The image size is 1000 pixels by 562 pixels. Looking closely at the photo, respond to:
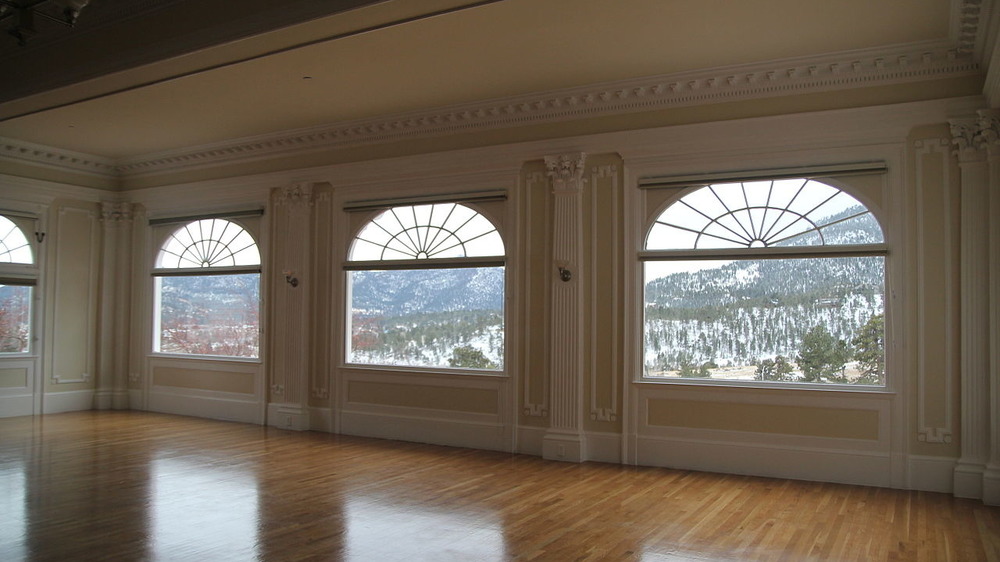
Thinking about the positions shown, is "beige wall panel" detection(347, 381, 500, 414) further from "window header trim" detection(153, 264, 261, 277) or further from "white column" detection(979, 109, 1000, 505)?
"white column" detection(979, 109, 1000, 505)

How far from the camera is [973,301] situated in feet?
17.6

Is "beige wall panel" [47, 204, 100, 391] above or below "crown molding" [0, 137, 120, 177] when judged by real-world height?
below

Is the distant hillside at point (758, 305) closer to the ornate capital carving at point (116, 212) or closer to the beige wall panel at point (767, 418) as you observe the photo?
the beige wall panel at point (767, 418)

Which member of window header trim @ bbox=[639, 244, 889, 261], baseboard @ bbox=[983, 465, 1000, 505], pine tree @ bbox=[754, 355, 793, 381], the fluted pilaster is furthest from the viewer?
pine tree @ bbox=[754, 355, 793, 381]

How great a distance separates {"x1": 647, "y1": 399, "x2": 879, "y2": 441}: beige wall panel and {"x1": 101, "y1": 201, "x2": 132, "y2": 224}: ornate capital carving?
753cm

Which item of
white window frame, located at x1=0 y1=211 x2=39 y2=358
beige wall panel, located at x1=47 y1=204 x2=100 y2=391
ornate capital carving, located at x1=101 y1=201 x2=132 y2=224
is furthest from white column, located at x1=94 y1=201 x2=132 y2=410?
white window frame, located at x1=0 y1=211 x2=39 y2=358

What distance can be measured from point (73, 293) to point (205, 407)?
244 centimetres

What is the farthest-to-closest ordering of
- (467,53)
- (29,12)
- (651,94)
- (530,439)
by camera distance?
1. (530,439)
2. (651,94)
3. (467,53)
4. (29,12)

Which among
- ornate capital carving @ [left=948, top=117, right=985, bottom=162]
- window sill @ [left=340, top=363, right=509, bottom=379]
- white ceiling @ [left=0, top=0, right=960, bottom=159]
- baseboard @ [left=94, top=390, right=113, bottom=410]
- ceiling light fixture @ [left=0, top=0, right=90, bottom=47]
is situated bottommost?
baseboard @ [left=94, top=390, right=113, bottom=410]

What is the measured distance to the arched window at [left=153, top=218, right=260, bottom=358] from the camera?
8883 millimetres

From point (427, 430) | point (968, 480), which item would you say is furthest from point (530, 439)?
point (968, 480)

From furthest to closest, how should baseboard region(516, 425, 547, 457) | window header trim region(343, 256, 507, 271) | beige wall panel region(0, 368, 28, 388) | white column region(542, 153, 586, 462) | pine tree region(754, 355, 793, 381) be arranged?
beige wall panel region(0, 368, 28, 388)
window header trim region(343, 256, 507, 271)
baseboard region(516, 425, 547, 457)
white column region(542, 153, 586, 462)
pine tree region(754, 355, 793, 381)

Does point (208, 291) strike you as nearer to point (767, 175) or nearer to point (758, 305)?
point (758, 305)

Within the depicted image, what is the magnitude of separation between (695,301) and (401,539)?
3418 mm
